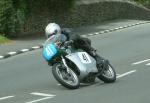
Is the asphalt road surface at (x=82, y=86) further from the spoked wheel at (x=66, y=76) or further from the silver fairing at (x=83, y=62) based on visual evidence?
the silver fairing at (x=83, y=62)

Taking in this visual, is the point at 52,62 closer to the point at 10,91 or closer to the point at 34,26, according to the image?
the point at 10,91

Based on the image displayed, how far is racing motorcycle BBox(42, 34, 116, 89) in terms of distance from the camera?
1288cm

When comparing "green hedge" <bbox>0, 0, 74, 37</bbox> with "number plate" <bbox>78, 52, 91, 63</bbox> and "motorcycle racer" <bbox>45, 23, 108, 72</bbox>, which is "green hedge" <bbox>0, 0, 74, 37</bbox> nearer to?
"motorcycle racer" <bbox>45, 23, 108, 72</bbox>

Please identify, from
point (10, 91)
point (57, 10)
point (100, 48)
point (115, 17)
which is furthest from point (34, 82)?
point (115, 17)

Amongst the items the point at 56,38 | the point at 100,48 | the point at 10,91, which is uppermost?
the point at 56,38

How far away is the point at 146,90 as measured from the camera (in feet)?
39.7

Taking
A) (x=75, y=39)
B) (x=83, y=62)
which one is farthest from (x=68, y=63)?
(x=75, y=39)

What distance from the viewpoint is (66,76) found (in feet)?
42.4

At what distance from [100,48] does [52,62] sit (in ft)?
32.8

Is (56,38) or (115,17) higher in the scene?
(56,38)

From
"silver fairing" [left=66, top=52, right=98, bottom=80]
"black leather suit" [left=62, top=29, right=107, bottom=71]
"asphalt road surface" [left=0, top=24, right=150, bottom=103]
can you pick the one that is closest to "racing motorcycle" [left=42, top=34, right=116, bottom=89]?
"silver fairing" [left=66, top=52, right=98, bottom=80]

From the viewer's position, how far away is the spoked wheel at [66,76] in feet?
41.8

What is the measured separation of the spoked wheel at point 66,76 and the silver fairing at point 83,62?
200 millimetres

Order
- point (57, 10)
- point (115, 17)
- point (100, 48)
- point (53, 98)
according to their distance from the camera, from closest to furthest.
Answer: point (53, 98), point (100, 48), point (57, 10), point (115, 17)
